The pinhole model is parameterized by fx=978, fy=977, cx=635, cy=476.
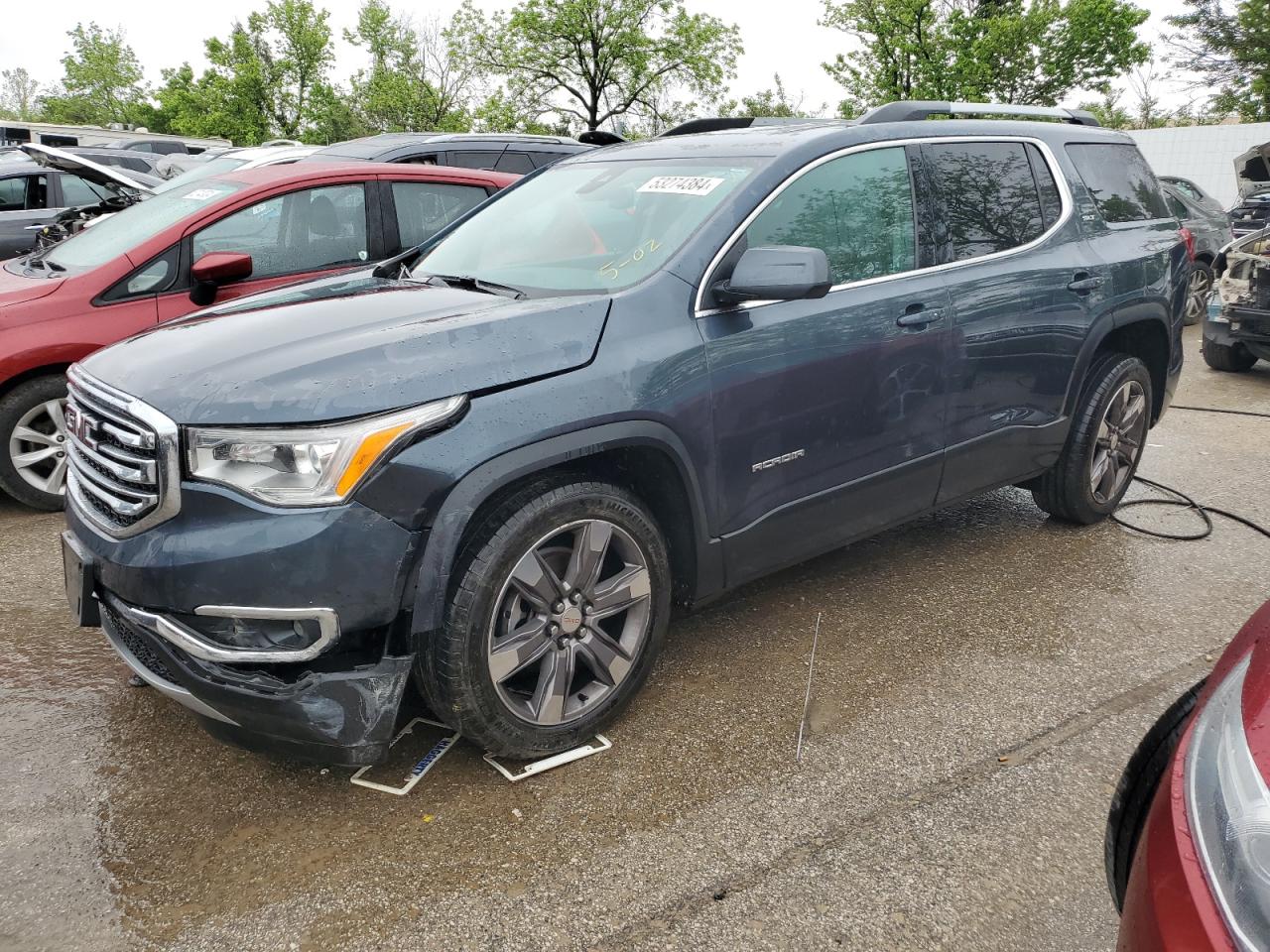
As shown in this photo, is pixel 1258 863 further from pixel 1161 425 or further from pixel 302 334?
pixel 1161 425

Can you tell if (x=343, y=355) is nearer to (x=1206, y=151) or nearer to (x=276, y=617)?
(x=276, y=617)

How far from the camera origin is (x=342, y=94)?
5250 centimetres

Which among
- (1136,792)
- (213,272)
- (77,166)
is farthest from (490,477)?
(77,166)

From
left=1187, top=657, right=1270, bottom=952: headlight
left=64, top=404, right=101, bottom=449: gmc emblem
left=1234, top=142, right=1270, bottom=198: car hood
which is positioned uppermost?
left=1234, top=142, right=1270, bottom=198: car hood

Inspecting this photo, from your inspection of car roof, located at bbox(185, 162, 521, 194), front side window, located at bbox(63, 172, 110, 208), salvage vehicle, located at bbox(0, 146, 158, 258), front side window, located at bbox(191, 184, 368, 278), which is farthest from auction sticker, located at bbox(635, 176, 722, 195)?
front side window, located at bbox(63, 172, 110, 208)

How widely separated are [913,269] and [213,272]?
133 inches

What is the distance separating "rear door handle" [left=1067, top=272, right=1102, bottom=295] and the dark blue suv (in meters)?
0.02

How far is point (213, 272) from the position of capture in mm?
4867

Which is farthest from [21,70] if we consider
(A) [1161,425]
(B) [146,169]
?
(A) [1161,425]

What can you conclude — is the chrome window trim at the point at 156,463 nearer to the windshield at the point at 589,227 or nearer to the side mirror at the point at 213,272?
the windshield at the point at 589,227

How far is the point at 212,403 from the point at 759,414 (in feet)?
5.23

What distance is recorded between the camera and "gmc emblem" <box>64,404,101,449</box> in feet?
8.92

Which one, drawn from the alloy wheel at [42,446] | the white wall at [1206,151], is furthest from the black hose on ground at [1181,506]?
the white wall at [1206,151]

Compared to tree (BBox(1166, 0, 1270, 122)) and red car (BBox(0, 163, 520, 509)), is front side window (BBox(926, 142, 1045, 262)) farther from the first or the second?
tree (BBox(1166, 0, 1270, 122))
